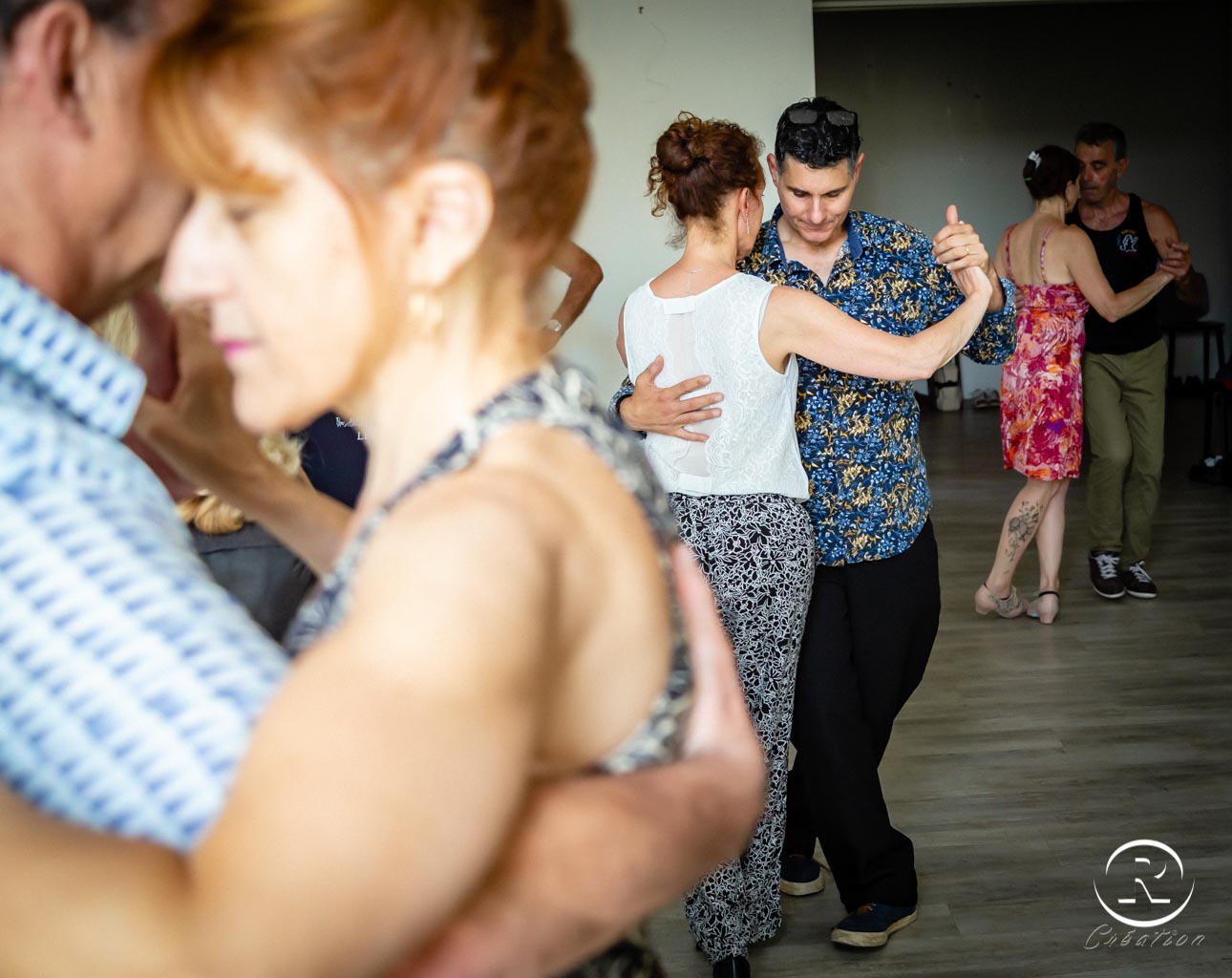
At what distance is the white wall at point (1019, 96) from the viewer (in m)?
12.1

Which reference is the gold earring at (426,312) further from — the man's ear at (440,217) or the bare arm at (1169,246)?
the bare arm at (1169,246)

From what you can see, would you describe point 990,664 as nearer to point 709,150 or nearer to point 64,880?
point 709,150

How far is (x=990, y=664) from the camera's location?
5027mm

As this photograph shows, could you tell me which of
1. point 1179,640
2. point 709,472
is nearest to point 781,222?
point 709,472

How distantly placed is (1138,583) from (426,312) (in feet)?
18.5

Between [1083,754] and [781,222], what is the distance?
2.05m

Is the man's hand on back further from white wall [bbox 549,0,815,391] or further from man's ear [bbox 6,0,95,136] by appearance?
white wall [bbox 549,0,815,391]

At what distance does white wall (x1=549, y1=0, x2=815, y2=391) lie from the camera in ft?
17.3

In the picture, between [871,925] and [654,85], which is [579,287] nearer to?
[654,85]

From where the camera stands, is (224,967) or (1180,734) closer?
(224,967)

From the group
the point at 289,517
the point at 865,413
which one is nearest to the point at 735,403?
the point at 865,413

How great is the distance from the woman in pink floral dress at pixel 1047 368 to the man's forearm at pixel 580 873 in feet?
16.4

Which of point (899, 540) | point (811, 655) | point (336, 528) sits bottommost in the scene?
point (811, 655)

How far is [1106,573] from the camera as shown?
5.88m
